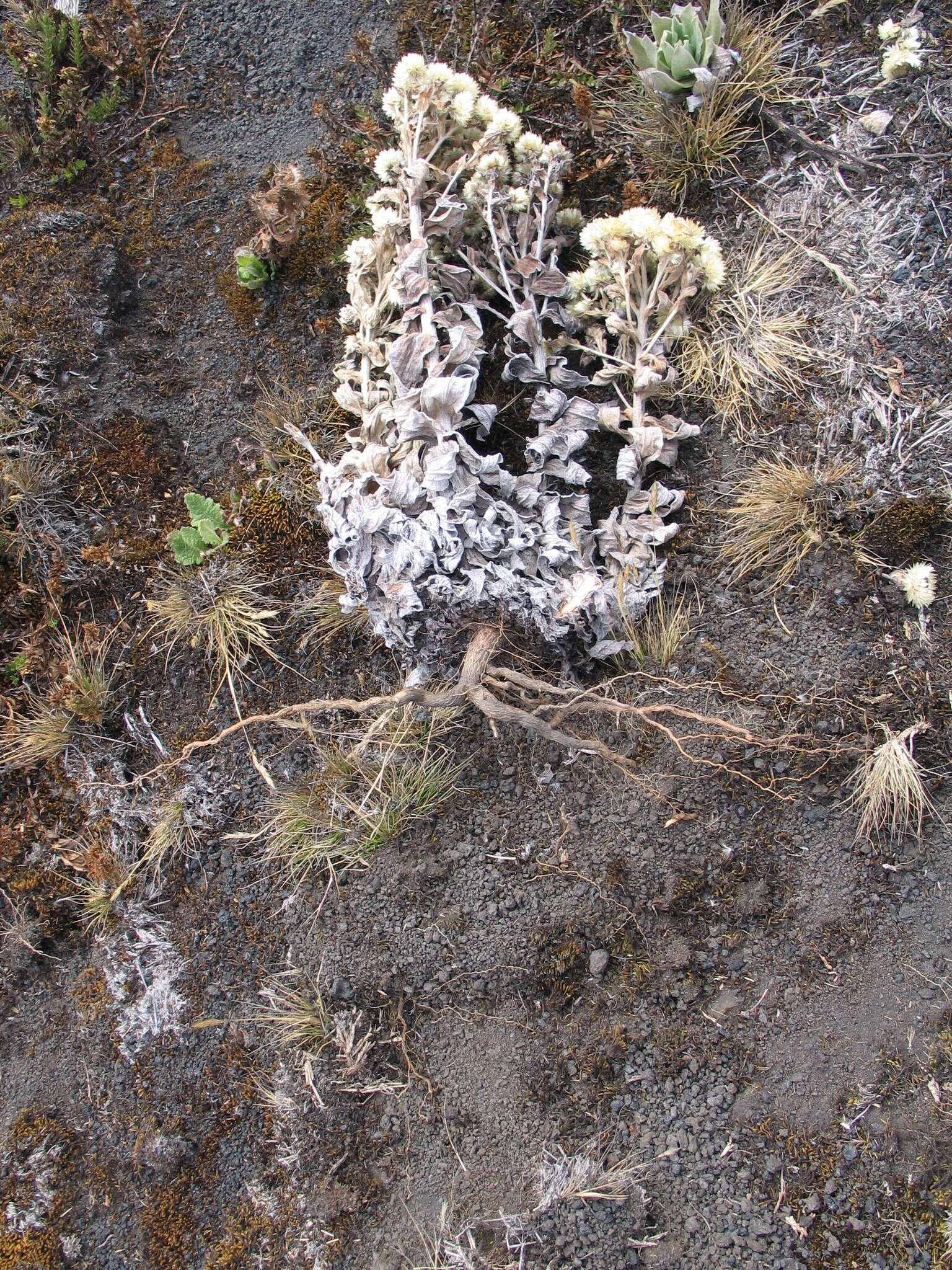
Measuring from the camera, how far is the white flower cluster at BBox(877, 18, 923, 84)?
9.00 ft

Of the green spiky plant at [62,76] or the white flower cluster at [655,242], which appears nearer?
the white flower cluster at [655,242]

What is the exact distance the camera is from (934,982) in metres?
2.45

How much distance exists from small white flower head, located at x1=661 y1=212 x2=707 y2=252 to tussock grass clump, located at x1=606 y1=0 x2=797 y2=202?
0.43 meters

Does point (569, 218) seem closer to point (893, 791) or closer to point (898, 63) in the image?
point (898, 63)

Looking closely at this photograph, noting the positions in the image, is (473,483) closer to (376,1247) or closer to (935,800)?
(935,800)

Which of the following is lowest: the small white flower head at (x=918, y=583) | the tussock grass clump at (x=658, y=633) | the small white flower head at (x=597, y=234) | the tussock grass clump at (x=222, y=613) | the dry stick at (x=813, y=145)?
the tussock grass clump at (x=222, y=613)

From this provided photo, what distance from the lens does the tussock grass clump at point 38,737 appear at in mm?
3051

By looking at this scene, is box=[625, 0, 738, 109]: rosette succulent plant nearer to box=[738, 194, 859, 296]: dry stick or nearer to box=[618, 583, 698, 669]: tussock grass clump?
box=[738, 194, 859, 296]: dry stick

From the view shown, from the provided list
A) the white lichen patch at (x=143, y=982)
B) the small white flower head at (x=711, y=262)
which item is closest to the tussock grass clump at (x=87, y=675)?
the white lichen patch at (x=143, y=982)

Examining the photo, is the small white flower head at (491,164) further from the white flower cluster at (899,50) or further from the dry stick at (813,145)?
the white flower cluster at (899,50)

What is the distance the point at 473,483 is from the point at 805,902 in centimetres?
161

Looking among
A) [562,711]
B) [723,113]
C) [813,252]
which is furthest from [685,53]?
[562,711]

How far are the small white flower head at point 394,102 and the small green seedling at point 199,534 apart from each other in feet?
4.59

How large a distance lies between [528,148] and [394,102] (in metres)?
0.45
